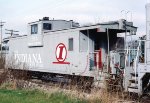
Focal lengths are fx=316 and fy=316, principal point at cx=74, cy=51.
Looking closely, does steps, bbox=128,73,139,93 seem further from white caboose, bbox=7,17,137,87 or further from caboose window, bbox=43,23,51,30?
caboose window, bbox=43,23,51,30

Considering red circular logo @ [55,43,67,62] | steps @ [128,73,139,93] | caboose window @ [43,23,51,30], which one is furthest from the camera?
caboose window @ [43,23,51,30]

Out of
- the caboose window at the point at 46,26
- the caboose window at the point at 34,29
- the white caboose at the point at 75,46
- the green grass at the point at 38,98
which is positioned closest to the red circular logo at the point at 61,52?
the white caboose at the point at 75,46

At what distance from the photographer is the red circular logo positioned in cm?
1769

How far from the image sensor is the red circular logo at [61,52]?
1769cm

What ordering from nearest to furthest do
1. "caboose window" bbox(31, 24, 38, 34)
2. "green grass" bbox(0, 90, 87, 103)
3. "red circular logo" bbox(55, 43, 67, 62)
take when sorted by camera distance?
"green grass" bbox(0, 90, 87, 103)
"red circular logo" bbox(55, 43, 67, 62)
"caboose window" bbox(31, 24, 38, 34)

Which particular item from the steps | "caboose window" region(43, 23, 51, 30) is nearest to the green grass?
the steps

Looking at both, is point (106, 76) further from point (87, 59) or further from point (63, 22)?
point (63, 22)

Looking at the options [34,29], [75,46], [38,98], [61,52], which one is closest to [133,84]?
[38,98]

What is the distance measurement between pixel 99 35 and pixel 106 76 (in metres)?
2.99

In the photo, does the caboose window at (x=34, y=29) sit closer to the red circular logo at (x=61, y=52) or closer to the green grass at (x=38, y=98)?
the red circular logo at (x=61, y=52)

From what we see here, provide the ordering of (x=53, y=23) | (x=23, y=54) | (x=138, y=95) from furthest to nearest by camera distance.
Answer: (x=23, y=54), (x=53, y=23), (x=138, y=95)

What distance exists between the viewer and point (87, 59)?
15781mm

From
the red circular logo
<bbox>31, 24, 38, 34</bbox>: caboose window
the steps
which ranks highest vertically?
<bbox>31, 24, 38, 34</bbox>: caboose window

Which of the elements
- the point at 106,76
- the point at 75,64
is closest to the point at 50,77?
the point at 75,64
